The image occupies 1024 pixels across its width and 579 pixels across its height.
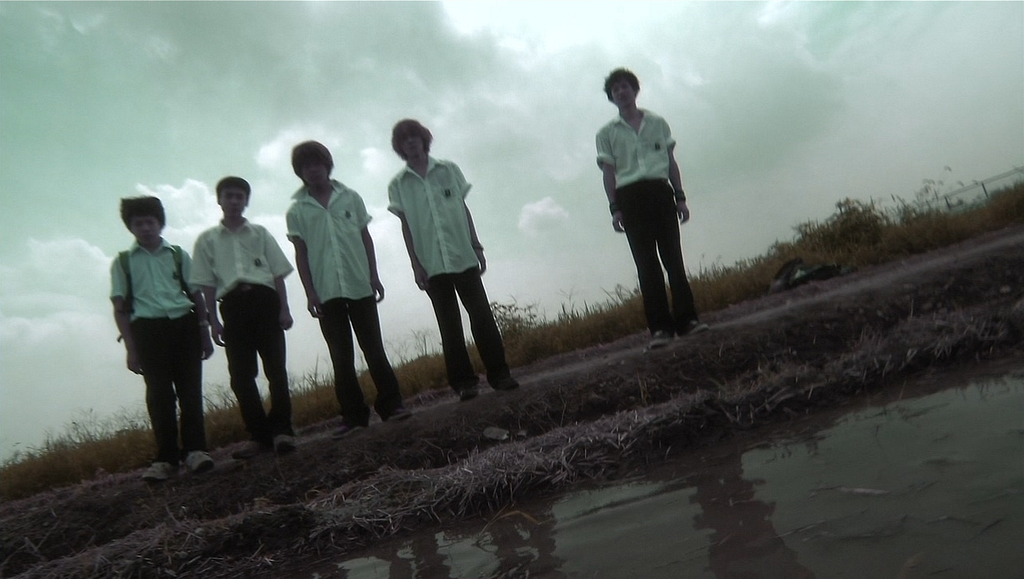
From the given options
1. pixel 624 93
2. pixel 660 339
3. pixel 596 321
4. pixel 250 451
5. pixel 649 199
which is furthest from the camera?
pixel 596 321

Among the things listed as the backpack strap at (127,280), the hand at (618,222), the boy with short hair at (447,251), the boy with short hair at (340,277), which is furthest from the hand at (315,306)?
the hand at (618,222)

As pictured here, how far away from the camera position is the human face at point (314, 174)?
3.77 meters

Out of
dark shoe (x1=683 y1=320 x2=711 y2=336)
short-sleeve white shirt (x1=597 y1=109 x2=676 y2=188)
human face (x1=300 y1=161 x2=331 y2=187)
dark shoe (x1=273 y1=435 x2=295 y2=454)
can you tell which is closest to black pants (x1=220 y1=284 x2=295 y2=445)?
dark shoe (x1=273 y1=435 x2=295 y2=454)

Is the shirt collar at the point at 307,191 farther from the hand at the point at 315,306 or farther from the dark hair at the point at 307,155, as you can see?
the hand at the point at 315,306

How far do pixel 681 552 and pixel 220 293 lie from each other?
3110mm

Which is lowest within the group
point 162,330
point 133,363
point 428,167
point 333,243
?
point 133,363

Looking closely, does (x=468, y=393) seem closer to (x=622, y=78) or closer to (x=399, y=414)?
(x=399, y=414)

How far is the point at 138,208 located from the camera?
3.75 m

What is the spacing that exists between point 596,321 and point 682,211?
294 cm

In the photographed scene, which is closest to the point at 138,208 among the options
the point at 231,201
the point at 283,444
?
the point at 231,201

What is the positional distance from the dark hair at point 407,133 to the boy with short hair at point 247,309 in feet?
3.13

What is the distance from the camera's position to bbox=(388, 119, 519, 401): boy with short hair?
3643 millimetres

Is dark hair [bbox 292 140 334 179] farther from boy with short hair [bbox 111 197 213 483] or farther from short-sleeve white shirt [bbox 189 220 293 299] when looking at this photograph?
boy with short hair [bbox 111 197 213 483]

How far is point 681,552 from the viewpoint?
129 centimetres
